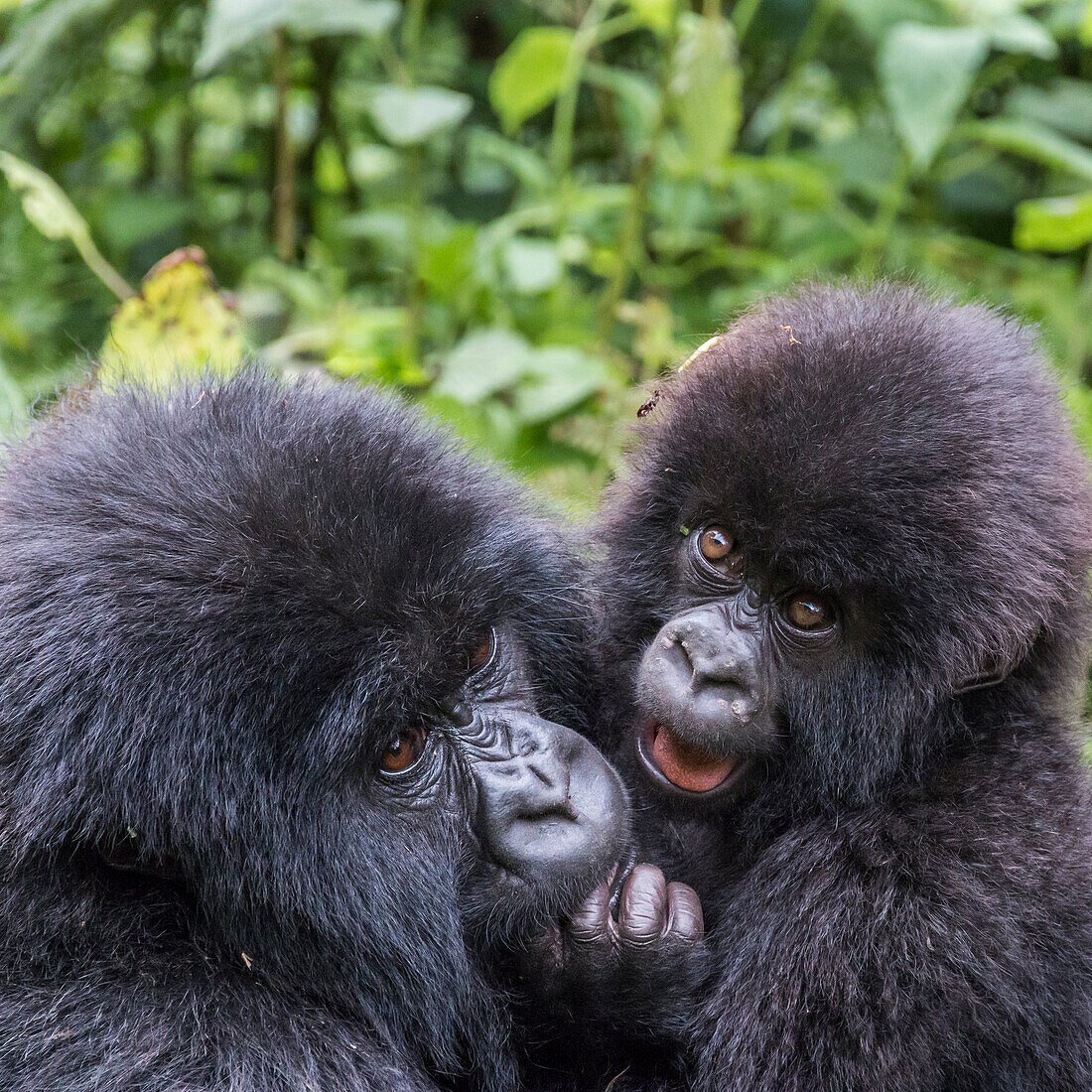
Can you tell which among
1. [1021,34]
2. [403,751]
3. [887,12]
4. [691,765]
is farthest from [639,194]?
[403,751]

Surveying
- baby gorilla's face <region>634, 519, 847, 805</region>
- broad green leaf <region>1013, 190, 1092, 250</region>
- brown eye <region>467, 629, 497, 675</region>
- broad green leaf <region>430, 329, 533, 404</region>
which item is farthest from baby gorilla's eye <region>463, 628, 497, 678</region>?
broad green leaf <region>1013, 190, 1092, 250</region>

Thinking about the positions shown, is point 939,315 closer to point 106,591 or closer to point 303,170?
point 106,591

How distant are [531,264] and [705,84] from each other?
0.80 metres

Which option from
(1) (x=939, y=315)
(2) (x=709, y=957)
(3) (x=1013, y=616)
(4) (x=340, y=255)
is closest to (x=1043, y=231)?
(1) (x=939, y=315)

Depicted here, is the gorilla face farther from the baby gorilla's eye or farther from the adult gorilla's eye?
the baby gorilla's eye

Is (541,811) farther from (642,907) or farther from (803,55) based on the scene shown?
(803,55)

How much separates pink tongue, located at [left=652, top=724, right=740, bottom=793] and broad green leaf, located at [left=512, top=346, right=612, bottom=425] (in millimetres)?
1525

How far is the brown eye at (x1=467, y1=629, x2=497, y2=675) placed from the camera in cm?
219

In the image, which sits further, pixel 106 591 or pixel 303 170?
pixel 303 170

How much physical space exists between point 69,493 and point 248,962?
0.81 m

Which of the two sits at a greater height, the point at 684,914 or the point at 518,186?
the point at 684,914

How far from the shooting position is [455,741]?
2.14 meters

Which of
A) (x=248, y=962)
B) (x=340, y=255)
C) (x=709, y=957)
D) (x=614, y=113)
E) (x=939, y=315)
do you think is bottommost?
(x=340, y=255)

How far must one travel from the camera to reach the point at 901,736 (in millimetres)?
2338
